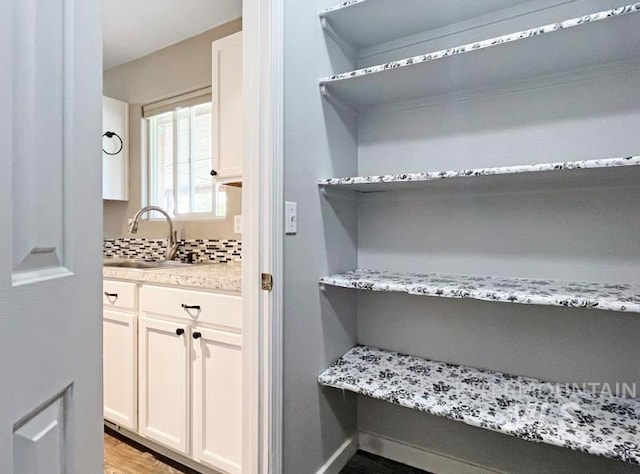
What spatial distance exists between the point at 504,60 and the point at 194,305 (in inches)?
62.1

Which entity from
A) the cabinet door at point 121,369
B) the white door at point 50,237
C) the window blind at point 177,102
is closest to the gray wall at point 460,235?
the white door at point 50,237

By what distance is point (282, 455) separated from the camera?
1.29 meters

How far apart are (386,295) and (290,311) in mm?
629

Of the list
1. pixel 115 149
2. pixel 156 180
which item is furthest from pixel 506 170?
pixel 115 149

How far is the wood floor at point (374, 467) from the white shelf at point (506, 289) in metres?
0.91

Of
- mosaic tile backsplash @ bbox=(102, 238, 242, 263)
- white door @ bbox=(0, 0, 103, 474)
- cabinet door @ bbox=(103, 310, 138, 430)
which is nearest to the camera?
white door @ bbox=(0, 0, 103, 474)

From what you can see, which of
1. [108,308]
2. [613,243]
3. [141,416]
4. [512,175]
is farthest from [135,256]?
[613,243]

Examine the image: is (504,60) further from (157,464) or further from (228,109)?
(157,464)

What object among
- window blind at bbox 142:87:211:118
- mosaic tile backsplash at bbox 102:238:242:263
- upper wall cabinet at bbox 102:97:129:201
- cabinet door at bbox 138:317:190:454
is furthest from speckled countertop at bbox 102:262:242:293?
window blind at bbox 142:87:211:118

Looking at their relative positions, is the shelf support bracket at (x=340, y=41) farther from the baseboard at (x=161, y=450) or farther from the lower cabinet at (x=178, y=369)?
the baseboard at (x=161, y=450)

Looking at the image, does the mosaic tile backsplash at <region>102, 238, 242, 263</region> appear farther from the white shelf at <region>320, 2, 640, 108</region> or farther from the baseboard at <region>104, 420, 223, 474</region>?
the white shelf at <region>320, 2, 640, 108</region>

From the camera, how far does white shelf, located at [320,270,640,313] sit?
1083mm

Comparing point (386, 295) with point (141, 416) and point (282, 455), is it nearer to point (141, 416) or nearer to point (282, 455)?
point (282, 455)

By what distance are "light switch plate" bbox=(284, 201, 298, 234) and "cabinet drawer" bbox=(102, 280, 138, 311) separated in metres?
0.96
